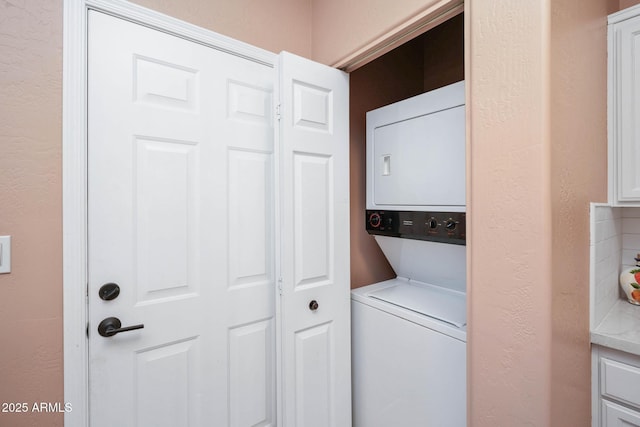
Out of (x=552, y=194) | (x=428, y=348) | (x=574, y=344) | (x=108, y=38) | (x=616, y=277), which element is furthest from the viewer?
(x=616, y=277)

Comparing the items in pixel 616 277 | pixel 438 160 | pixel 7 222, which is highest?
pixel 438 160

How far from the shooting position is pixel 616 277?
1.40 meters

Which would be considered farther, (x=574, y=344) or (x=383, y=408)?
(x=383, y=408)

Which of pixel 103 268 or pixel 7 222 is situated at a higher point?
pixel 7 222

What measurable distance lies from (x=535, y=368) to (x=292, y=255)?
93 cm

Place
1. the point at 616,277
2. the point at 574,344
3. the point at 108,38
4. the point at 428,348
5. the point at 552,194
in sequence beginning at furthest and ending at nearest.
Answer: the point at 616,277
the point at 428,348
the point at 108,38
the point at 574,344
the point at 552,194

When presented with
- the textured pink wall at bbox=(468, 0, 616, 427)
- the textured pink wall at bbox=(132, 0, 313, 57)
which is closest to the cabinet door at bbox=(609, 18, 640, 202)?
the textured pink wall at bbox=(468, 0, 616, 427)

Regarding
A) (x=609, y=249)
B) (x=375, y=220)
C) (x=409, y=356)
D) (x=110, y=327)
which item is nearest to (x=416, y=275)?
(x=375, y=220)

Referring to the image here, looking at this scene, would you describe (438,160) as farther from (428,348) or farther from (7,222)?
(7,222)

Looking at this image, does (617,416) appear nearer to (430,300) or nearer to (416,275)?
(430,300)

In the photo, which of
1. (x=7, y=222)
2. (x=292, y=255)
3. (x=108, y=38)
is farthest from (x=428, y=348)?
(x=108, y=38)

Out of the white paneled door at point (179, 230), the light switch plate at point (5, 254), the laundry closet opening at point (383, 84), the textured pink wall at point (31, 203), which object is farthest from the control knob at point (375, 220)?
the light switch plate at point (5, 254)

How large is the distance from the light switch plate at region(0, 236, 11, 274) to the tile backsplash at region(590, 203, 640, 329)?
2026 millimetres

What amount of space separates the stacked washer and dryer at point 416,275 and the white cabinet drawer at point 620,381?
18.1 inches
